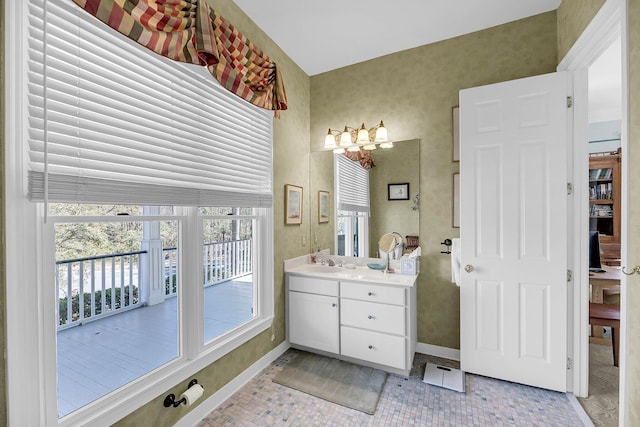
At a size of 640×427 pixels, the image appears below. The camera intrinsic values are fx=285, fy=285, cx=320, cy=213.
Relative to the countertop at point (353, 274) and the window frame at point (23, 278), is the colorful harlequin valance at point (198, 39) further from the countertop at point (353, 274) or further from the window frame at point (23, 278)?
the countertop at point (353, 274)

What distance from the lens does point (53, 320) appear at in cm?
117

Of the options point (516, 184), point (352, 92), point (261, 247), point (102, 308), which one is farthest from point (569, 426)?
point (102, 308)

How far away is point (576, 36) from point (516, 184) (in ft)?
3.23

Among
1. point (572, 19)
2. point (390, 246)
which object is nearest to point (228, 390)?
point (390, 246)

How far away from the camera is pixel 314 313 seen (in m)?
2.54

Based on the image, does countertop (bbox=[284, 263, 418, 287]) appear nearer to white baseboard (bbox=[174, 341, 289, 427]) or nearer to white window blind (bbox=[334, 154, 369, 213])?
white window blind (bbox=[334, 154, 369, 213])

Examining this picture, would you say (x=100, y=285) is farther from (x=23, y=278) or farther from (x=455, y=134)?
(x=455, y=134)

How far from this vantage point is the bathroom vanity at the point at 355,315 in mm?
2203

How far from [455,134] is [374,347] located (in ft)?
6.26

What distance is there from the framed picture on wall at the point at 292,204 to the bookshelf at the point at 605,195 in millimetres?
3963

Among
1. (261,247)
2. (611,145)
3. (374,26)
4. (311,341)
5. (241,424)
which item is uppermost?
(374,26)

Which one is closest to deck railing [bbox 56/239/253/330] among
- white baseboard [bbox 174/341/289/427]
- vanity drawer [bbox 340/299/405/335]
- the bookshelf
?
white baseboard [bbox 174/341/289/427]

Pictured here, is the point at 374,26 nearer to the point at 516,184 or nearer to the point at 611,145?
the point at 516,184

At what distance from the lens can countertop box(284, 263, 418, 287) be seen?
91.7 inches
